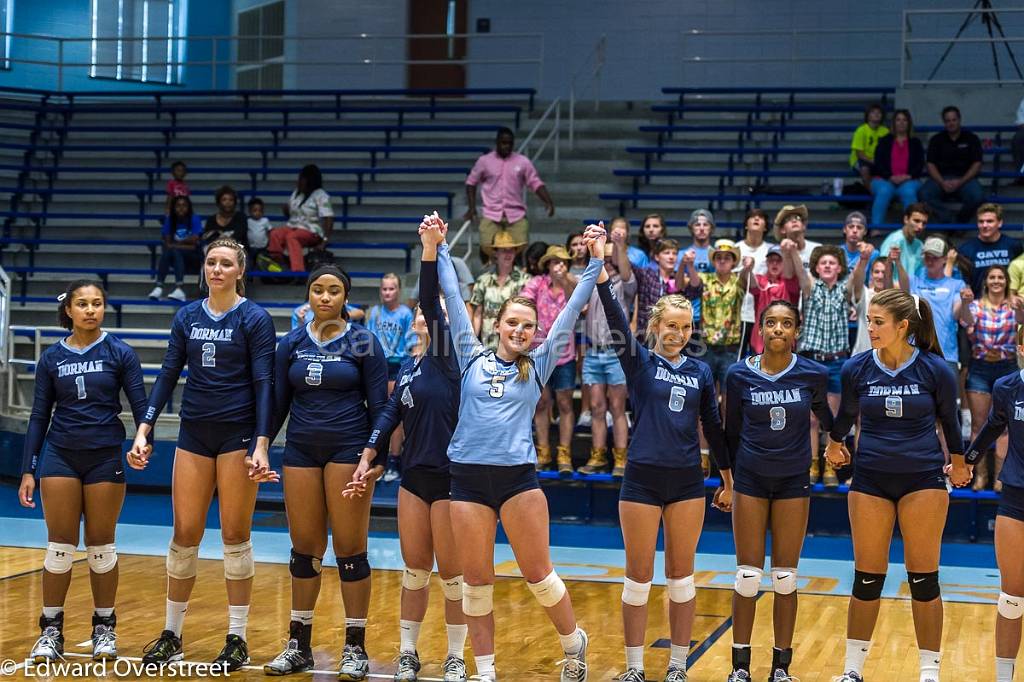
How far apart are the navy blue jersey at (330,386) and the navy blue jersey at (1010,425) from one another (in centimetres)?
281

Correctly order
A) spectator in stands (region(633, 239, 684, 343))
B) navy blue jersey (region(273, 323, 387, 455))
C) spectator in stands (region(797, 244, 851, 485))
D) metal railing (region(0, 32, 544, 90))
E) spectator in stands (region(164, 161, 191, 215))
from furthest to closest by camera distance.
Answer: metal railing (region(0, 32, 544, 90)) < spectator in stands (region(164, 161, 191, 215)) < spectator in stands (region(633, 239, 684, 343)) < spectator in stands (region(797, 244, 851, 485)) < navy blue jersey (region(273, 323, 387, 455))

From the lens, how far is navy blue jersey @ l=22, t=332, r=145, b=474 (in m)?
6.06

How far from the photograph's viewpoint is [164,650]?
230 inches

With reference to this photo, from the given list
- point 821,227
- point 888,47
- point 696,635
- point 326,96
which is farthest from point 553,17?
point 696,635

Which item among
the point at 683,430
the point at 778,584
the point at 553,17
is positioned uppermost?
the point at 553,17

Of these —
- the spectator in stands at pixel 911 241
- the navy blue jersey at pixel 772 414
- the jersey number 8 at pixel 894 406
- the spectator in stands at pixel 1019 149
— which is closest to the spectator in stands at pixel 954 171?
the spectator in stands at pixel 1019 149

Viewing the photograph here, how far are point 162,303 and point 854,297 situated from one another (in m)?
7.73

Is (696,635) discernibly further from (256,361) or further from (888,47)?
(888,47)

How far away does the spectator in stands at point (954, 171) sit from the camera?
12.4 meters

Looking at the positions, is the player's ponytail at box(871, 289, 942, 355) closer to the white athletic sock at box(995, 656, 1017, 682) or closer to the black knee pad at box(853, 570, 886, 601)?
the black knee pad at box(853, 570, 886, 601)

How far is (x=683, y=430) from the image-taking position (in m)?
5.65

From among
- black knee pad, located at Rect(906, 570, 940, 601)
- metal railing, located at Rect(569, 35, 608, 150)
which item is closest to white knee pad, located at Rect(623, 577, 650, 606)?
black knee pad, located at Rect(906, 570, 940, 601)

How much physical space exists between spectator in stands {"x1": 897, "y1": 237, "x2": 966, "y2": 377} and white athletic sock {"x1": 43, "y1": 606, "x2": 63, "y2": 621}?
258 inches

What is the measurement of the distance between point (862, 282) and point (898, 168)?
11.7ft
